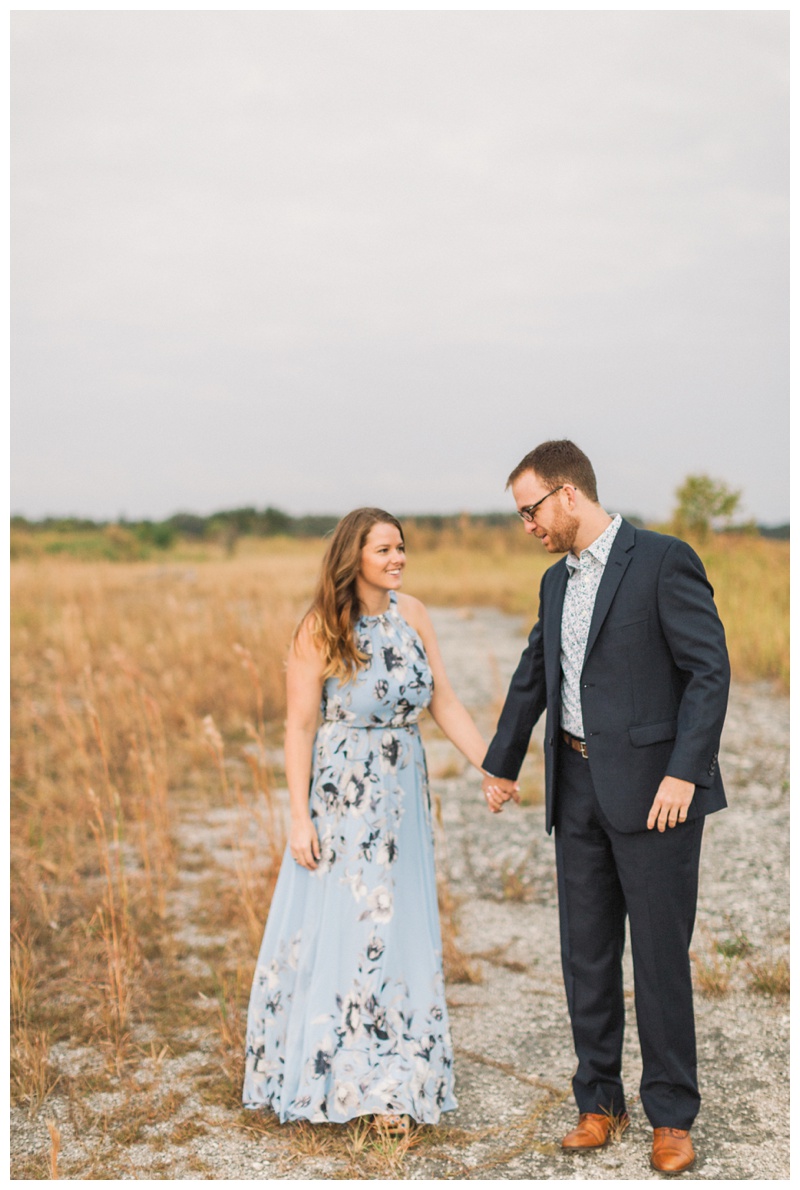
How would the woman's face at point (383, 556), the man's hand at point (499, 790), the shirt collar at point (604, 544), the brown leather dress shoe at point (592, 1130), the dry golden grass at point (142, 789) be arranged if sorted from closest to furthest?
1. the shirt collar at point (604, 544)
2. the brown leather dress shoe at point (592, 1130)
3. the woman's face at point (383, 556)
4. the man's hand at point (499, 790)
5. the dry golden grass at point (142, 789)

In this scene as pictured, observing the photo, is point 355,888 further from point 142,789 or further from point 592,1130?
point 142,789

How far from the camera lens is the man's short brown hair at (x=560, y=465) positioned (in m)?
3.15

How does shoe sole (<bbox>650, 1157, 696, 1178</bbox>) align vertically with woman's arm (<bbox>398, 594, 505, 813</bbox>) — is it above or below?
below

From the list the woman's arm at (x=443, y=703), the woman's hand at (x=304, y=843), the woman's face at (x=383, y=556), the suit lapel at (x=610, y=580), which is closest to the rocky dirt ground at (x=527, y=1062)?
the woman's arm at (x=443, y=703)

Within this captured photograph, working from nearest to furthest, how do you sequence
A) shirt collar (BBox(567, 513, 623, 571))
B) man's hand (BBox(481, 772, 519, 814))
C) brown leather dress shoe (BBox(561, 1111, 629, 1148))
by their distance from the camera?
shirt collar (BBox(567, 513, 623, 571)), brown leather dress shoe (BBox(561, 1111, 629, 1148)), man's hand (BBox(481, 772, 519, 814))

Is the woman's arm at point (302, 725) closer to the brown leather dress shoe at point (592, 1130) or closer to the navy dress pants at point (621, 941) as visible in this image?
the navy dress pants at point (621, 941)

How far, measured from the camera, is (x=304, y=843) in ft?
11.4

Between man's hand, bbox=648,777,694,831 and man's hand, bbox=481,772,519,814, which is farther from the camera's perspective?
man's hand, bbox=481,772,519,814

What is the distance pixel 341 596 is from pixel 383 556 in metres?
0.20

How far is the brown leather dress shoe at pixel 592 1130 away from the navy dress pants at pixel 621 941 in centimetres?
3

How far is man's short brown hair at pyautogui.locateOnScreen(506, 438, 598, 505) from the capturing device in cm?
315

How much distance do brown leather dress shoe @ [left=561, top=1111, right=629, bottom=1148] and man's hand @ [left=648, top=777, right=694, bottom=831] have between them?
1091 millimetres

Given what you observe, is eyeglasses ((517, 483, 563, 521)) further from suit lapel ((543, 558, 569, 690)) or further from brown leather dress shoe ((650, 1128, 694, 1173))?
brown leather dress shoe ((650, 1128, 694, 1173))

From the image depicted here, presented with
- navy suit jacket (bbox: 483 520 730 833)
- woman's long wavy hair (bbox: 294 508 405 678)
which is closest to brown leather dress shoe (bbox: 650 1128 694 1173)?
navy suit jacket (bbox: 483 520 730 833)
